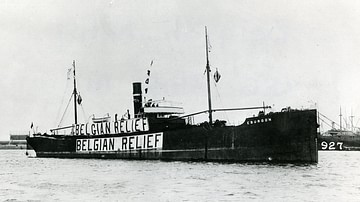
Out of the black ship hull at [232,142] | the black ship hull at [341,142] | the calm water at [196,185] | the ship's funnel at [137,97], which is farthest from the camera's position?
the black ship hull at [341,142]

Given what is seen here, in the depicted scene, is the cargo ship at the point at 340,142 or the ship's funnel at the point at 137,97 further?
the cargo ship at the point at 340,142

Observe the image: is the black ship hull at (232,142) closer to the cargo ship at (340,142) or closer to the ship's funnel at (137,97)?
the ship's funnel at (137,97)

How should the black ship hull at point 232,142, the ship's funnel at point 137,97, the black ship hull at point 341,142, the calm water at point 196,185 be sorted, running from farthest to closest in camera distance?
the black ship hull at point 341,142 → the ship's funnel at point 137,97 → the black ship hull at point 232,142 → the calm water at point 196,185

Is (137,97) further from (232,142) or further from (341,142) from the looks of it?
(341,142)

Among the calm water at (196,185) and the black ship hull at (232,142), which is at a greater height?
the black ship hull at (232,142)

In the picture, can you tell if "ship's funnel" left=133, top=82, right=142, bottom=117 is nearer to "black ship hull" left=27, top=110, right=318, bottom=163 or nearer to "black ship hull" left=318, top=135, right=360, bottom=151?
"black ship hull" left=27, top=110, right=318, bottom=163

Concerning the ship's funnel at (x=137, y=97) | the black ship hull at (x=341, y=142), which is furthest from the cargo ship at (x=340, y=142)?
the ship's funnel at (x=137, y=97)

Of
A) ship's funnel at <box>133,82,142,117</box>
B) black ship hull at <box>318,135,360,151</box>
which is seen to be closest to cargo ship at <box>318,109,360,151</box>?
black ship hull at <box>318,135,360,151</box>

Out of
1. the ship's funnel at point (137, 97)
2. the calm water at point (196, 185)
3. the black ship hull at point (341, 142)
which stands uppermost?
the ship's funnel at point (137, 97)
